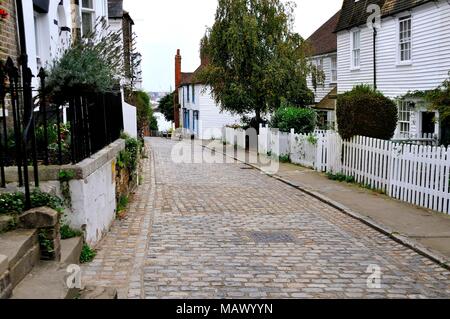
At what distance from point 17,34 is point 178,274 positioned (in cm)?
551

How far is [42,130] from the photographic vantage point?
7.61m

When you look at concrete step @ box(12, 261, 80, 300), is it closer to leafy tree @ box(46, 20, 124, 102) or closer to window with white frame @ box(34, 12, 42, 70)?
leafy tree @ box(46, 20, 124, 102)

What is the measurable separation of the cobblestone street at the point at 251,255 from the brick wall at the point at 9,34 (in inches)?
136

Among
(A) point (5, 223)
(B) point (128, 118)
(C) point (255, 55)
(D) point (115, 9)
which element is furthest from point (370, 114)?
(D) point (115, 9)

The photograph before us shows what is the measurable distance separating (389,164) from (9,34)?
8804 mm

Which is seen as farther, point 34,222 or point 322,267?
point 322,267

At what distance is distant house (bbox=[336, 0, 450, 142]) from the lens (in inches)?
657

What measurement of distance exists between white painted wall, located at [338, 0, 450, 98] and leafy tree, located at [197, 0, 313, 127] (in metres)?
3.93

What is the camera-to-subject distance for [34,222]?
4.88 metres

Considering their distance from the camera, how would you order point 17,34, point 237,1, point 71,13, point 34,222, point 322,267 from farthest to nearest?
point 237,1 → point 71,13 → point 17,34 → point 322,267 → point 34,222

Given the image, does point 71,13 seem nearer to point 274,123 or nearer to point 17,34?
point 17,34

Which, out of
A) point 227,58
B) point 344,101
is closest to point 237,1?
point 227,58

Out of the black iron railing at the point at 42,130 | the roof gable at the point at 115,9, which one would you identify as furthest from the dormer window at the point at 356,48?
the black iron railing at the point at 42,130

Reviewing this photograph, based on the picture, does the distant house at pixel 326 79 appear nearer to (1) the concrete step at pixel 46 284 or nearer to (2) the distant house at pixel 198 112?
(2) the distant house at pixel 198 112
